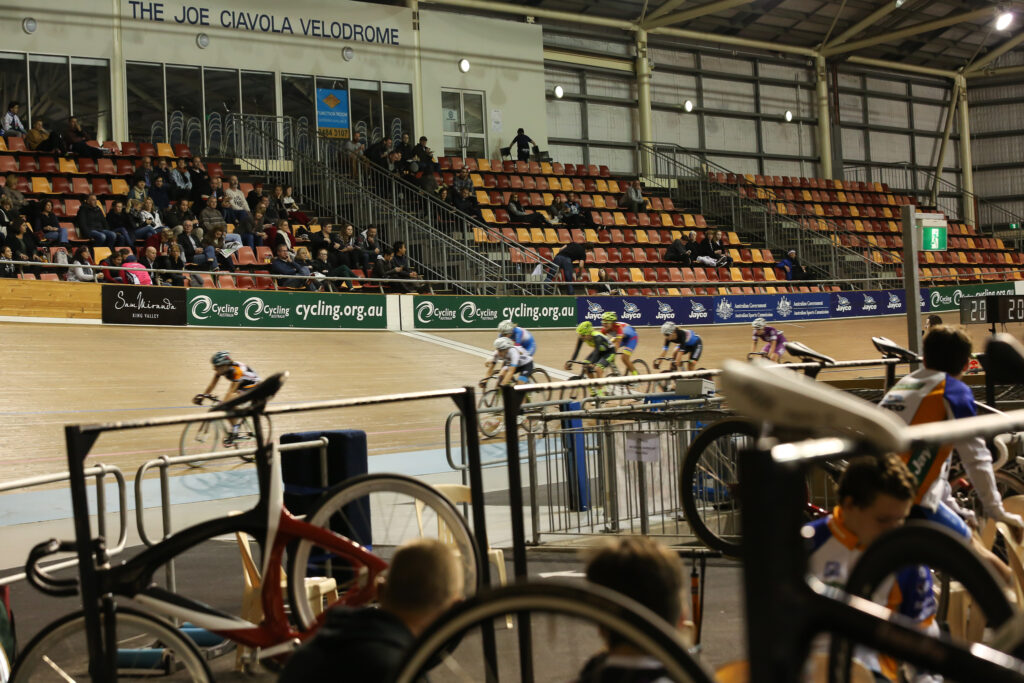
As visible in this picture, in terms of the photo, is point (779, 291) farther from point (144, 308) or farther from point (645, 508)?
point (645, 508)

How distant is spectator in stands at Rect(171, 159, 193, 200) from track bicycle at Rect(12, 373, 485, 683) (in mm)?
16052

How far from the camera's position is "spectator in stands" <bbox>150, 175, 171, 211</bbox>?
17859 mm

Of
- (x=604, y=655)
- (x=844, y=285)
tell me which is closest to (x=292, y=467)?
(x=604, y=655)

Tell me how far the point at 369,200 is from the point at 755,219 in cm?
1227

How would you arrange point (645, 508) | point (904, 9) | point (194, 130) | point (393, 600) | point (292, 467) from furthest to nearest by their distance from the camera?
1. point (904, 9)
2. point (194, 130)
3. point (645, 508)
4. point (292, 467)
5. point (393, 600)

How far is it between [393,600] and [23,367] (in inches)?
484

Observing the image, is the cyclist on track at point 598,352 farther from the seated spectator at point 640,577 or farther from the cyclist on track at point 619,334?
the seated spectator at point 640,577

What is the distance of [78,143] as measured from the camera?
63.2 feet

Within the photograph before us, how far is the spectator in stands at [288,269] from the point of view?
17266 mm

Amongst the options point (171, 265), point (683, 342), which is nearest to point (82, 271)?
point (171, 265)

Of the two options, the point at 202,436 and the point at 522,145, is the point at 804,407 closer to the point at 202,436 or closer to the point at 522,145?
the point at 202,436

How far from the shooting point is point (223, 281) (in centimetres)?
1678

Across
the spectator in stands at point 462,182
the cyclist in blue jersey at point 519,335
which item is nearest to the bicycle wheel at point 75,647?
the cyclist in blue jersey at point 519,335

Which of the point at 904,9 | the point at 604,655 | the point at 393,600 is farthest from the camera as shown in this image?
the point at 904,9
